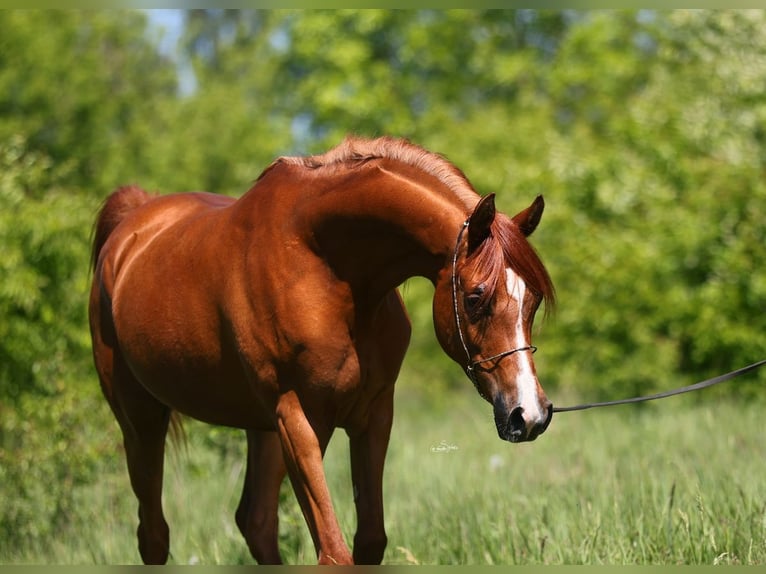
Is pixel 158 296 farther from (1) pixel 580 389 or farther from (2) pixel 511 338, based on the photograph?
(1) pixel 580 389

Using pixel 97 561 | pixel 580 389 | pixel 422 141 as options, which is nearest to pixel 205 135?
pixel 422 141

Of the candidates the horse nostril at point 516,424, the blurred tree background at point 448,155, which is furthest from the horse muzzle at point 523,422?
the blurred tree background at point 448,155

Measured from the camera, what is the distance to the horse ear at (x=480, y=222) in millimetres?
4060

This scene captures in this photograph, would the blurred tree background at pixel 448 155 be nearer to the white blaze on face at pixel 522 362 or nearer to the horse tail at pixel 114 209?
the white blaze on face at pixel 522 362

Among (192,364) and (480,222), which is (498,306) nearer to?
(480,222)

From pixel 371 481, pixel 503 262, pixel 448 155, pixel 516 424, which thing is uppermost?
pixel 448 155

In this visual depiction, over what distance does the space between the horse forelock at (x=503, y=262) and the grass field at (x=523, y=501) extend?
568 mm

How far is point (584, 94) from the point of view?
1155 inches

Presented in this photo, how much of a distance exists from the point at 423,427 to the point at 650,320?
308 cm

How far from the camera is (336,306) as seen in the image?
4539 millimetres

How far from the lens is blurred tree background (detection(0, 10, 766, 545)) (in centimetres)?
973

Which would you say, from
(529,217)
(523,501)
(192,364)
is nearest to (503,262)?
(529,217)

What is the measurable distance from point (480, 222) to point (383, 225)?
A: 0.52 meters

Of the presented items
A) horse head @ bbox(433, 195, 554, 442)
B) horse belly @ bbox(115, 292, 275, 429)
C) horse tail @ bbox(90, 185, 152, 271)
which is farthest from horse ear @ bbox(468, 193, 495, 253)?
horse tail @ bbox(90, 185, 152, 271)
